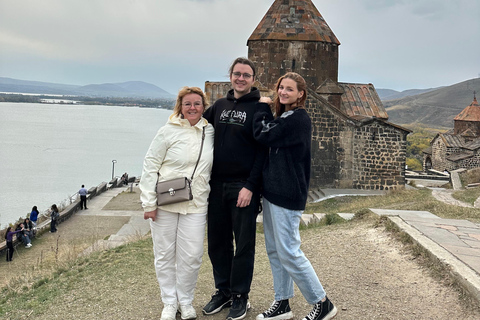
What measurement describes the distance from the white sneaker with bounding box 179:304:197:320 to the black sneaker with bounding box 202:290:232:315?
0.38 feet

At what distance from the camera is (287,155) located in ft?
10.4

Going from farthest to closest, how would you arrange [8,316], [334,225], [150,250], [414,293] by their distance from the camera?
1. [334,225]
2. [150,250]
3. [8,316]
4. [414,293]

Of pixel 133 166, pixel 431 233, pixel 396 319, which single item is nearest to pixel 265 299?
pixel 396 319

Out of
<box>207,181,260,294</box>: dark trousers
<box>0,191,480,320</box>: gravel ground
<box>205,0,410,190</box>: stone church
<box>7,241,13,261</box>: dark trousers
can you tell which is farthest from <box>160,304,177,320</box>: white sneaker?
<box>205,0,410,190</box>: stone church

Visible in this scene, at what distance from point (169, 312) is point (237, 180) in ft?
3.68

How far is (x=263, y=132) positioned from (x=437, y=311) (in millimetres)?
1886

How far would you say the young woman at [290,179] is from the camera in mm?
3143

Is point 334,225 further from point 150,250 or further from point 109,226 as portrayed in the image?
point 109,226

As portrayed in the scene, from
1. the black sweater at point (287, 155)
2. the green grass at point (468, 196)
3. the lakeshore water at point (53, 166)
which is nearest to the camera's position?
the black sweater at point (287, 155)

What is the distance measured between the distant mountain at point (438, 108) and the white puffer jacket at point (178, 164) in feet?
395

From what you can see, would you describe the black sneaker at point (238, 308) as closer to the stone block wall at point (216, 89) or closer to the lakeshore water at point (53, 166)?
the stone block wall at point (216, 89)

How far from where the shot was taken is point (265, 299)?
385 cm

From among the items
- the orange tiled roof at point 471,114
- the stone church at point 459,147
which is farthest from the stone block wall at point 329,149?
the orange tiled roof at point 471,114

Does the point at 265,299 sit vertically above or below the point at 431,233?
below
